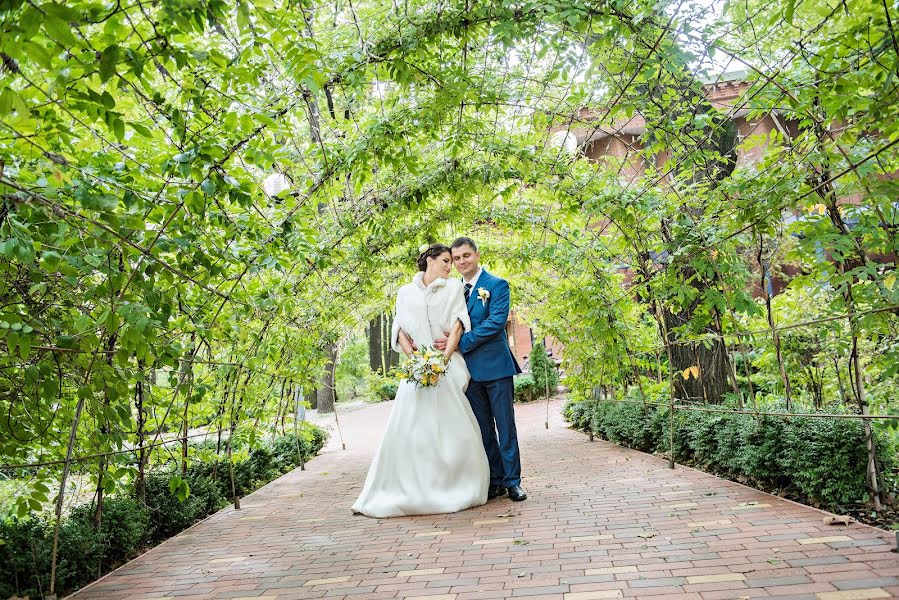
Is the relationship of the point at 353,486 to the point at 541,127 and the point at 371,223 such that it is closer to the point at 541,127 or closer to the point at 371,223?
the point at 371,223

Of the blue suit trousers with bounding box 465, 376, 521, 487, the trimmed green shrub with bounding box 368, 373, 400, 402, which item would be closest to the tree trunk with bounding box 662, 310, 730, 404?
the blue suit trousers with bounding box 465, 376, 521, 487

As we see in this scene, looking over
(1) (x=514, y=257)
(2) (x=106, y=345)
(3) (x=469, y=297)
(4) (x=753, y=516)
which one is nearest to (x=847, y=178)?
(4) (x=753, y=516)

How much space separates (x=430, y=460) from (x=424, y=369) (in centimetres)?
69

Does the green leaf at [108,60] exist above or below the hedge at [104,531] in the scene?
above

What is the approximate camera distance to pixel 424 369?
5.36 meters

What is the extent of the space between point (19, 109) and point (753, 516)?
4.25 meters

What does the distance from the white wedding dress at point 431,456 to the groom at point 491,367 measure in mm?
141

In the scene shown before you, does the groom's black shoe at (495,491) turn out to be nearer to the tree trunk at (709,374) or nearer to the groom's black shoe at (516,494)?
the groom's black shoe at (516,494)

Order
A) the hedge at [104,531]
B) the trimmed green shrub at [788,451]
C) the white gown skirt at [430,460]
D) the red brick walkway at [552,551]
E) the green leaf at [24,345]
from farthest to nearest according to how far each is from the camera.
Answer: the white gown skirt at [430,460]
the trimmed green shrub at [788,451]
the hedge at [104,531]
the red brick walkway at [552,551]
the green leaf at [24,345]

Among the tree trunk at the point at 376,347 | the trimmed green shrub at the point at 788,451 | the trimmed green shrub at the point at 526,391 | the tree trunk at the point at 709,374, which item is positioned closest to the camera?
the trimmed green shrub at the point at 788,451

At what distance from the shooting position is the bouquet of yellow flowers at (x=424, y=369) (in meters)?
5.34

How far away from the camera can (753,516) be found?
425cm

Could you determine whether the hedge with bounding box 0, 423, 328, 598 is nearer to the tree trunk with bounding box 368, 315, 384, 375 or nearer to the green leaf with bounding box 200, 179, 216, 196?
the green leaf with bounding box 200, 179, 216, 196

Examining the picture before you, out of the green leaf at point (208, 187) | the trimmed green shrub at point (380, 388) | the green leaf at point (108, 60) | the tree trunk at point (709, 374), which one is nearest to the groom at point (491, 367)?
the green leaf at point (208, 187)
